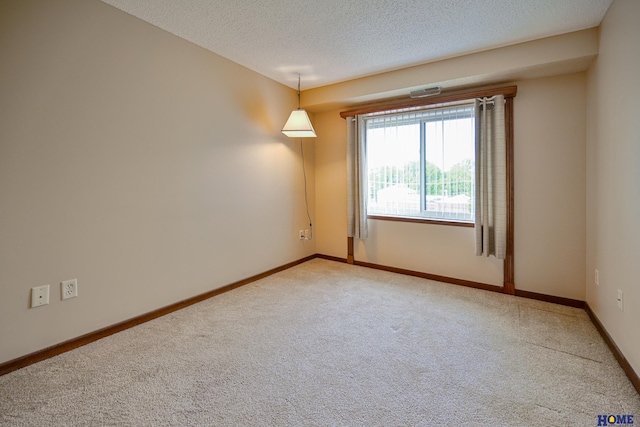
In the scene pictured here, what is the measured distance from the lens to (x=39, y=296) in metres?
1.98

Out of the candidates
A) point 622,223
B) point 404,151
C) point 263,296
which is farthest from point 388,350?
point 404,151

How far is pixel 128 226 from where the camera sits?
243 cm

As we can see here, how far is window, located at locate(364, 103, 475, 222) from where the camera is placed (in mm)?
3373

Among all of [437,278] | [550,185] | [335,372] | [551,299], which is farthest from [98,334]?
[550,185]

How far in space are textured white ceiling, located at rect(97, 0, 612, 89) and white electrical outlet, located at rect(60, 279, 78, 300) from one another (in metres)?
1.95

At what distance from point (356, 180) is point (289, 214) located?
0.97 m

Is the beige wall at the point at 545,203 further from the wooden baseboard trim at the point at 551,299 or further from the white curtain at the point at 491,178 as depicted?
the white curtain at the point at 491,178

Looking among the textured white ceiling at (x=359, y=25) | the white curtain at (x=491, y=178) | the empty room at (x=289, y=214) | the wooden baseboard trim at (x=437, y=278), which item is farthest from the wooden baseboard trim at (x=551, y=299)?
the textured white ceiling at (x=359, y=25)

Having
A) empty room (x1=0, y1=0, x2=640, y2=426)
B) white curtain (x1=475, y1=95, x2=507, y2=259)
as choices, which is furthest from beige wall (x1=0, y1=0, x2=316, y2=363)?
white curtain (x1=475, y1=95, x2=507, y2=259)

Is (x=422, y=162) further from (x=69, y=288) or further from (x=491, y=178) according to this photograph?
(x=69, y=288)

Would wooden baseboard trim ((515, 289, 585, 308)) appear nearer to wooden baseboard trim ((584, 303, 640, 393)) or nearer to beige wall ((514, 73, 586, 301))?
beige wall ((514, 73, 586, 301))

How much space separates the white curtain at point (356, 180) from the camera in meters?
3.97

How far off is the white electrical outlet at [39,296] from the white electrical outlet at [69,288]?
0.28 feet

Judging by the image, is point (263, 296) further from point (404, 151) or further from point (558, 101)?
point (558, 101)
